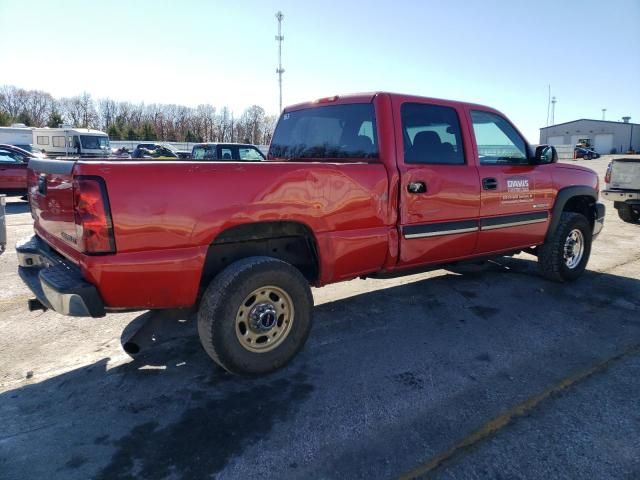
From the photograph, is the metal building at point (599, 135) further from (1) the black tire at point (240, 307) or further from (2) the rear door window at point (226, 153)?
(1) the black tire at point (240, 307)

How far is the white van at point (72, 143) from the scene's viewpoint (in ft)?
83.3

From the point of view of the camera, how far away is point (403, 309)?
4695mm

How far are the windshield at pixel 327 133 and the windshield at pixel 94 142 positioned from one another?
970 inches

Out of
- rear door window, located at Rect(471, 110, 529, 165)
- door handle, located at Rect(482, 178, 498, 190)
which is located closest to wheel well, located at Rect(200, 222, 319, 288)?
door handle, located at Rect(482, 178, 498, 190)

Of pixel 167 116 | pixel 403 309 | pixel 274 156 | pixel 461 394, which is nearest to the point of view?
pixel 461 394

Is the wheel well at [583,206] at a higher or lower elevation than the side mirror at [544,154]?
lower

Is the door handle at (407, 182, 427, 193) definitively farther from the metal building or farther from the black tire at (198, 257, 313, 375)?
the metal building

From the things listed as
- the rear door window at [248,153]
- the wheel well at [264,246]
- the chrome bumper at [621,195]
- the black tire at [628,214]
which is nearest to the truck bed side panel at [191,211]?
the wheel well at [264,246]

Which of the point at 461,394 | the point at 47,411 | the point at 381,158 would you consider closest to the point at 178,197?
the point at 47,411

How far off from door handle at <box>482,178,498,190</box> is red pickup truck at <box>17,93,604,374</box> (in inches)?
0.6

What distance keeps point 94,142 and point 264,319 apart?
27.1 meters

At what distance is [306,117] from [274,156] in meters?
0.62

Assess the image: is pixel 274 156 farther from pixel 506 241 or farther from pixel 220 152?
pixel 220 152

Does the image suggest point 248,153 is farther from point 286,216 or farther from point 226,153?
point 286,216
